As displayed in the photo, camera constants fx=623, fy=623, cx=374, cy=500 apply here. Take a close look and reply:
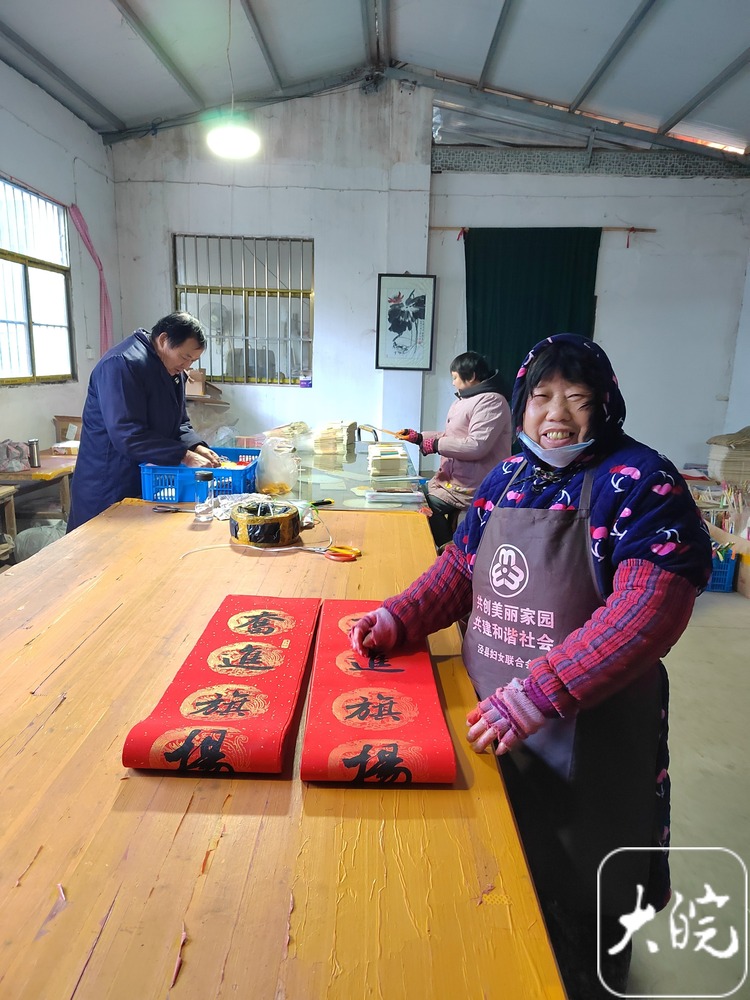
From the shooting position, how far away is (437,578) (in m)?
1.28

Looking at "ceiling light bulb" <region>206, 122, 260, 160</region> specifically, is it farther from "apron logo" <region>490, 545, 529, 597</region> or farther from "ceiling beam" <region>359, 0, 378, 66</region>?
"apron logo" <region>490, 545, 529, 597</region>

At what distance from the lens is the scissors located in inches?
71.2

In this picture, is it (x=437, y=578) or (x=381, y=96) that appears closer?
(x=437, y=578)

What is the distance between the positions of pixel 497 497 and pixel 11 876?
3.14 feet

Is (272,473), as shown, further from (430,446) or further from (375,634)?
(375,634)

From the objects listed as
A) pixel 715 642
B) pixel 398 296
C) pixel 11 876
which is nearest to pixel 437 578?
pixel 11 876

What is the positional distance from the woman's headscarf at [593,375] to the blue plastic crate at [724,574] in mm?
3307

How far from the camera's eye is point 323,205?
5992 millimetres

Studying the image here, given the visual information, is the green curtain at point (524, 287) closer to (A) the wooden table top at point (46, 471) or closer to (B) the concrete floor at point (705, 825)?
(B) the concrete floor at point (705, 825)

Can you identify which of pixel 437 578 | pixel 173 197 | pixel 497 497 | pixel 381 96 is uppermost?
pixel 381 96

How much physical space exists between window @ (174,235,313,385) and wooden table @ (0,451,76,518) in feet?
6.93

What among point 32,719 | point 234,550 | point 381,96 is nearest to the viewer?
point 32,719

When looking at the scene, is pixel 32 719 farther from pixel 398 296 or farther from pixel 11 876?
pixel 398 296

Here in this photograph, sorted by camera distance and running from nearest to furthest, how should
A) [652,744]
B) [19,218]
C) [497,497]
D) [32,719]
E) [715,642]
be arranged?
[32,719]
[652,744]
[497,497]
[715,642]
[19,218]
